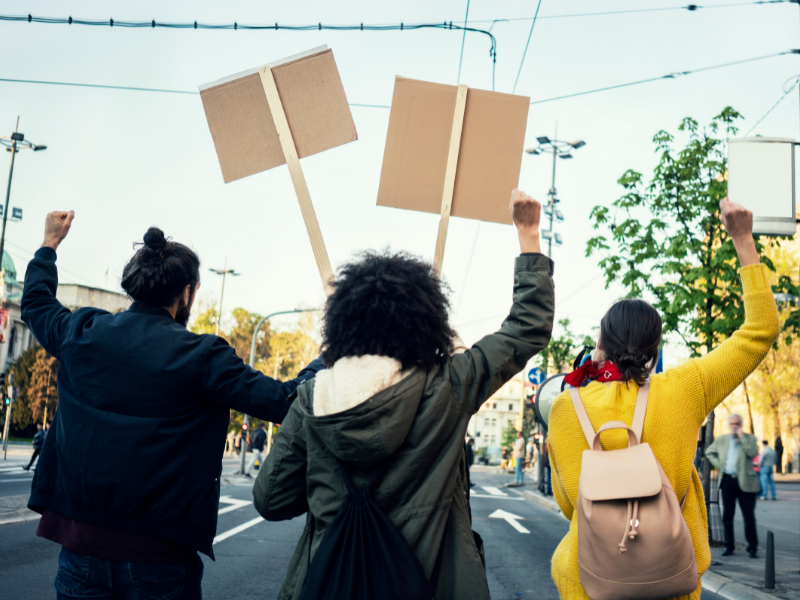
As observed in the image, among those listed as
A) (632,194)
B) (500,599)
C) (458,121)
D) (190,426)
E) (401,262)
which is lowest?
(500,599)

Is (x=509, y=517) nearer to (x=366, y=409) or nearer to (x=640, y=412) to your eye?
(x=640, y=412)

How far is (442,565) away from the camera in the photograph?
6.52 feet

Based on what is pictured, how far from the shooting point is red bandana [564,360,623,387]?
239cm

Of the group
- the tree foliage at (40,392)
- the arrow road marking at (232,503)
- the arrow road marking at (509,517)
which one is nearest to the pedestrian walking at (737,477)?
the arrow road marking at (509,517)

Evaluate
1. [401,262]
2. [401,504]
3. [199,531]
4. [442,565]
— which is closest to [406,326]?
[401,262]

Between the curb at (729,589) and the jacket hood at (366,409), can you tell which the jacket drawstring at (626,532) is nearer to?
the jacket hood at (366,409)

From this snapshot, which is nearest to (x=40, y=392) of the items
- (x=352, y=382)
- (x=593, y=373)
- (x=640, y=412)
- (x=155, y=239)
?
(x=155, y=239)

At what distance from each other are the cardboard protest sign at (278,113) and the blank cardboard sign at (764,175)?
3680 mm

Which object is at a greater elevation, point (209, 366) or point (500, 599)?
point (209, 366)

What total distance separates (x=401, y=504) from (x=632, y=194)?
10736 millimetres

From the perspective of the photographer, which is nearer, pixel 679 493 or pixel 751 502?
pixel 679 493

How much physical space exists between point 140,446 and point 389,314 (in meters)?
0.87

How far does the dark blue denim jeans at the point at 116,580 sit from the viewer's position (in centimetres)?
218

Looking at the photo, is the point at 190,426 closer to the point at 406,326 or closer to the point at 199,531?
the point at 199,531
